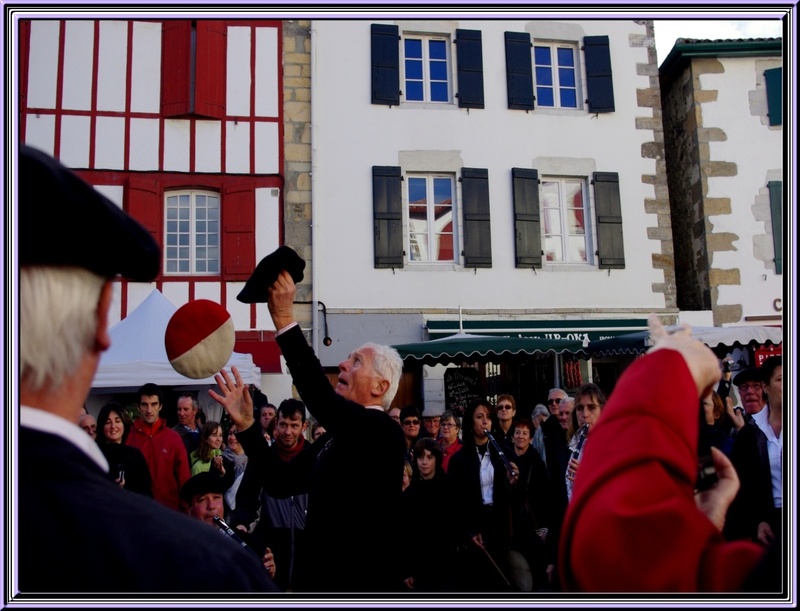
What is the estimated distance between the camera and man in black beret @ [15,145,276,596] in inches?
42.2

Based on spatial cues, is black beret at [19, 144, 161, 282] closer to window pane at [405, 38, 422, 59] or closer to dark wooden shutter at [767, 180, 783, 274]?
window pane at [405, 38, 422, 59]

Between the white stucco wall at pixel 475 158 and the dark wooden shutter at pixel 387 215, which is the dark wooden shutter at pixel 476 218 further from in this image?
the dark wooden shutter at pixel 387 215

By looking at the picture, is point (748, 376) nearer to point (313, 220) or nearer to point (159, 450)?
point (159, 450)

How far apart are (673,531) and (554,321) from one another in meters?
11.3

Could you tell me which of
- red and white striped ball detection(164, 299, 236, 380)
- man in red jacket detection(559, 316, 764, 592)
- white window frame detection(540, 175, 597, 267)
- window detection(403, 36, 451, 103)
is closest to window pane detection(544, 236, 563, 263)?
white window frame detection(540, 175, 597, 267)

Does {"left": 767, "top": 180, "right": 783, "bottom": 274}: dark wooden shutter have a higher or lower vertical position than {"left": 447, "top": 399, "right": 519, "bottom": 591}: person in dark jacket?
higher

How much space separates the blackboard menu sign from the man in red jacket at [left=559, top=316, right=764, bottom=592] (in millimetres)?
10824

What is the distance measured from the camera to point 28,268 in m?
1.12

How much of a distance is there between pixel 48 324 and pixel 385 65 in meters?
12.0

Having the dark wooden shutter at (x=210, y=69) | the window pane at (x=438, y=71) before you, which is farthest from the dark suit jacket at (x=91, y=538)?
the window pane at (x=438, y=71)

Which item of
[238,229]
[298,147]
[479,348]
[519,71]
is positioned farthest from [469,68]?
[479,348]

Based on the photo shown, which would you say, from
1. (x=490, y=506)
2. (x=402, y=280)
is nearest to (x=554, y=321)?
(x=402, y=280)

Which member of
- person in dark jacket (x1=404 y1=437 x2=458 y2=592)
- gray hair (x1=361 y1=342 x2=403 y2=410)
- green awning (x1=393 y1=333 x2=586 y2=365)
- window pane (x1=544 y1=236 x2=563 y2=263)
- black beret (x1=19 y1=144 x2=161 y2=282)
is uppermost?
window pane (x1=544 y1=236 x2=563 y2=263)
